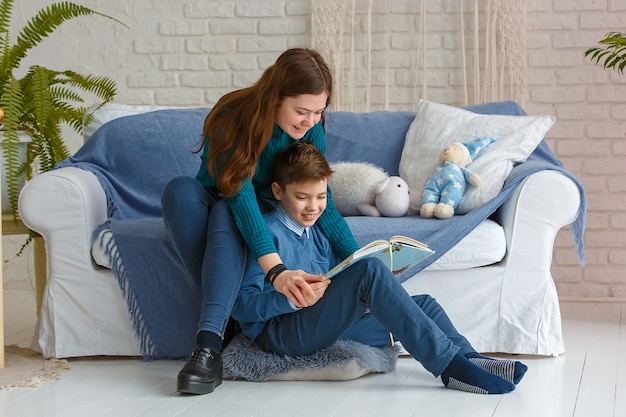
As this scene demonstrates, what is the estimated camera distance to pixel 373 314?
230 centimetres

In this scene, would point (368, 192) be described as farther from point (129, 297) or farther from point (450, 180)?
point (129, 297)

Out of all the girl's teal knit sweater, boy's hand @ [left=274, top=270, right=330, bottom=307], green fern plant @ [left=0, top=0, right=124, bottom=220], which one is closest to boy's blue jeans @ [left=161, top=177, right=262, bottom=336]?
the girl's teal knit sweater

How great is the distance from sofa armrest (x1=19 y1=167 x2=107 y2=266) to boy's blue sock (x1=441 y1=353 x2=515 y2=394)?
1121 millimetres

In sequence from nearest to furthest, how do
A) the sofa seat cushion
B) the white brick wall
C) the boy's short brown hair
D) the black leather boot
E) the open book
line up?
the open book < the black leather boot < the boy's short brown hair < the sofa seat cushion < the white brick wall

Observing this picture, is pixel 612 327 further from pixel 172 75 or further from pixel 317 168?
pixel 172 75

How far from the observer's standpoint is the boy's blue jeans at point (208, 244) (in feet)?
7.64

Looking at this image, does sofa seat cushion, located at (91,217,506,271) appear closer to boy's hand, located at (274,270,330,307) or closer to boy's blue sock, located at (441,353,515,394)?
boy's blue sock, located at (441,353,515,394)

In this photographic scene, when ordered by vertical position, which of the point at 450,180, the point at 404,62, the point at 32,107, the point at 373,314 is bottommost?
the point at 373,314

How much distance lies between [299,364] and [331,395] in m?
0.14

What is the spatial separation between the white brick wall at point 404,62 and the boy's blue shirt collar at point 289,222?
1688mm

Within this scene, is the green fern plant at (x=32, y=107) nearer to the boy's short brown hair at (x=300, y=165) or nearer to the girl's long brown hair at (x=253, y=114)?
the girl's long brown hair at (x=253, y=114)

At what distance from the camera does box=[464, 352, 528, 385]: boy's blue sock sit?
2381mm

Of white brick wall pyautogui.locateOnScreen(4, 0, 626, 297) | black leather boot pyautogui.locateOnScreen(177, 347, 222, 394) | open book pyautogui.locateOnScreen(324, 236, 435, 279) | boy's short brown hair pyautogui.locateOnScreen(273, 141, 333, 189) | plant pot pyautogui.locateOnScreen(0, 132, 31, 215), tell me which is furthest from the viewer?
white brick wall pyautogui.locateOnScreen(4, 0, 626, 297)

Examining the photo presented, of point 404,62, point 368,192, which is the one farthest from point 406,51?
point 368,192
